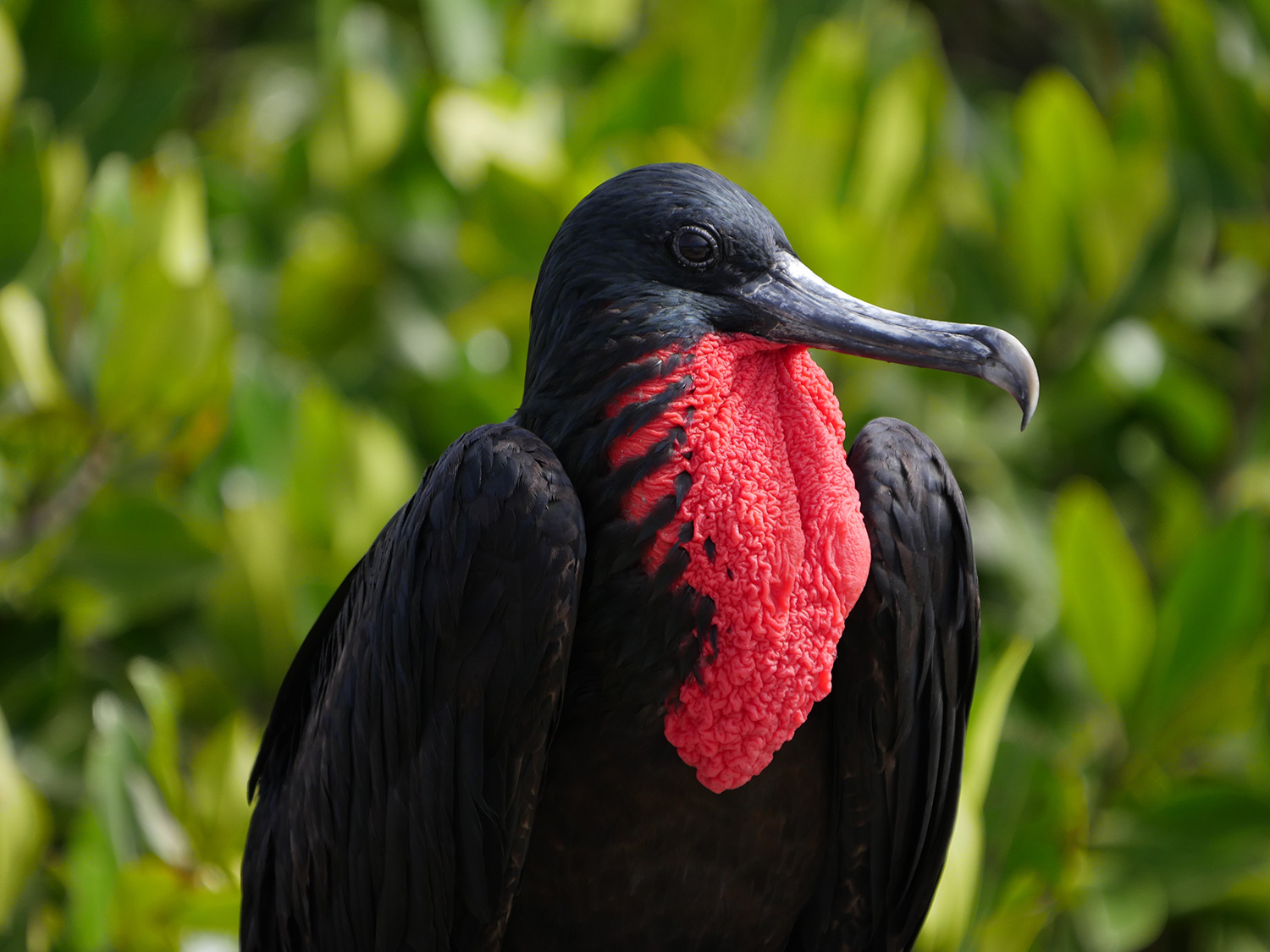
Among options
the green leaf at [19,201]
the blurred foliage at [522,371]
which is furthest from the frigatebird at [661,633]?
the green leaf at [19,201]

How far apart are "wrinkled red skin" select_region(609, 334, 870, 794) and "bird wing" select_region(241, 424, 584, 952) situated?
0.08 m

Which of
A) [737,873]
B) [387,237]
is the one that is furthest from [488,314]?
[737,873]

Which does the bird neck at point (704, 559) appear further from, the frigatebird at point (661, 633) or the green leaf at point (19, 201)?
the green leaf at point (19, 201)

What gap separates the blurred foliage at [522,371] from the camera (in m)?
1.77

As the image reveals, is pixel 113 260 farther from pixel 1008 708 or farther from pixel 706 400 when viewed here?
pixel 1008 708

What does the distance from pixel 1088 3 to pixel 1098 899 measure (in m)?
1.72

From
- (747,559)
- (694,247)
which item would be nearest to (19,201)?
(694,247)

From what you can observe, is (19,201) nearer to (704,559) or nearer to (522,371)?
(522,371)

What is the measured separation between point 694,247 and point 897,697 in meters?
0.36

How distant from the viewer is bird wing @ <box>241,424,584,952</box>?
0.90 m

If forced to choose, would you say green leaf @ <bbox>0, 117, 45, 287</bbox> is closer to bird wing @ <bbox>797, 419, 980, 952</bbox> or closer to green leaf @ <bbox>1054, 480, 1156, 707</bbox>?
bird wing @ <bbox>797, 419, 980, 952</bbox>

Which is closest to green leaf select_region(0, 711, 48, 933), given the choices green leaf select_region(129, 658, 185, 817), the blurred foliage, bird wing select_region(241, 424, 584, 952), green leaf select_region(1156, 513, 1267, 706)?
the blurred foliage

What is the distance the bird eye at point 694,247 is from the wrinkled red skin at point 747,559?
2.3 inches

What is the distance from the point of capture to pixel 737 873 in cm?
98
